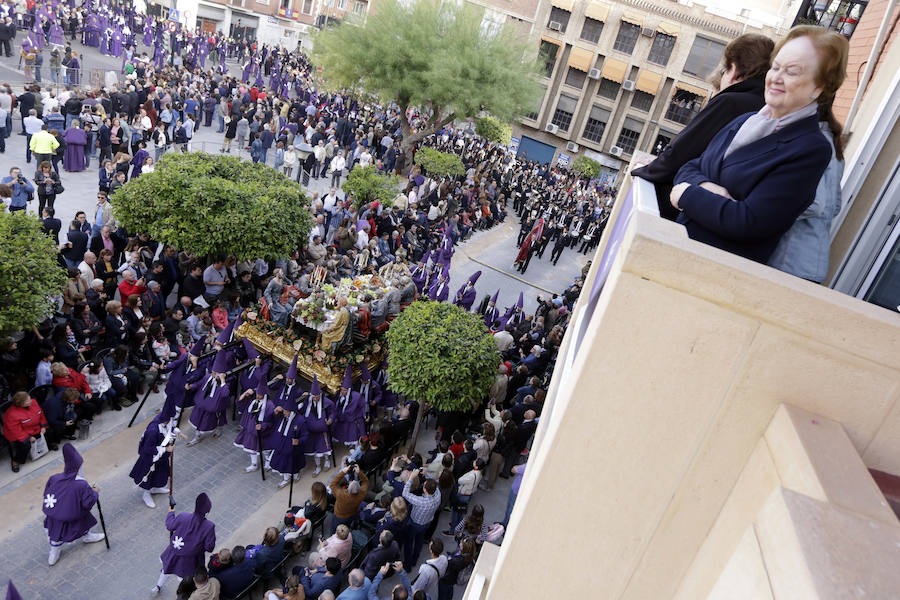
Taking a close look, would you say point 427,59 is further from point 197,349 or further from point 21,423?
point 21,423

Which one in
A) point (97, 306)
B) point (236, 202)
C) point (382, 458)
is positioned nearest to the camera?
point (382, 458)

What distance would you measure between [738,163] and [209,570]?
6.72 m

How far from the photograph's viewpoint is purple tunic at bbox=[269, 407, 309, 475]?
8.94 metres

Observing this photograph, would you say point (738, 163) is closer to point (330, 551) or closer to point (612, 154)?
point (330, 551)

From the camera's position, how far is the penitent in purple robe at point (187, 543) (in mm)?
6785

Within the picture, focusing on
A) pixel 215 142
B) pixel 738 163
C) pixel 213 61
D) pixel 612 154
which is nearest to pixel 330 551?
pixel 738 163

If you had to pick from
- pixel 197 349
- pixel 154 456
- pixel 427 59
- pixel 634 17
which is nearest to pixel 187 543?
pixel 154 456

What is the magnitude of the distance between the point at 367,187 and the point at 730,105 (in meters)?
15.5

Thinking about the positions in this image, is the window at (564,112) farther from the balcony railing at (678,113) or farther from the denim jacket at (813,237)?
the denim jacket at (813,237)

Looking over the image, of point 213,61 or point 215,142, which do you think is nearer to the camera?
point 215,142

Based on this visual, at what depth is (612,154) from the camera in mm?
43594

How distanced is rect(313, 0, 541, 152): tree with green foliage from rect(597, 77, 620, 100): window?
59.5 ft

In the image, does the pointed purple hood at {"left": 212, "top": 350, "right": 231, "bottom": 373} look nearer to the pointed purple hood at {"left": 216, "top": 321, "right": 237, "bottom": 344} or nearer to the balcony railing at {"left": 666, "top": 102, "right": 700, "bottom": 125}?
the pointed purple hood at {"left": 216, "top": 321, "right": 237, "bottom": 344}

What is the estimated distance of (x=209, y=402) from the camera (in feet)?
30.5
